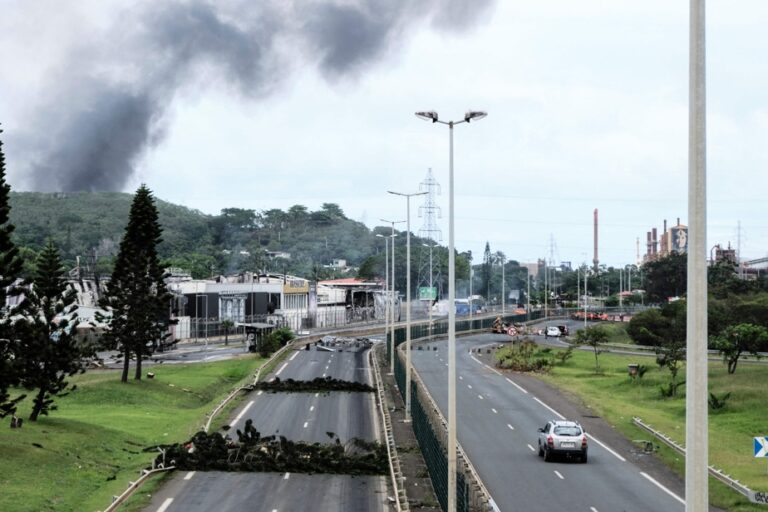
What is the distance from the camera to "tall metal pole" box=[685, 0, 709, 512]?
37.6ft

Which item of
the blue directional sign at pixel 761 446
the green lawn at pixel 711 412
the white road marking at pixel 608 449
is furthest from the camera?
the white road marking at pixel 608 449

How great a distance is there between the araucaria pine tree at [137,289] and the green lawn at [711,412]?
3046 cm

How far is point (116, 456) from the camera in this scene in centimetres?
4303

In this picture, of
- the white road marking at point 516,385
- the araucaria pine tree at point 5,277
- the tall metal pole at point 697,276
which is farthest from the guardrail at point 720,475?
the araucaria pine tree at point 5,277

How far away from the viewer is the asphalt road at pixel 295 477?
30.5m

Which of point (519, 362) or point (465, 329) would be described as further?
point (465, 329)

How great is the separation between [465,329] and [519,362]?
4939cm

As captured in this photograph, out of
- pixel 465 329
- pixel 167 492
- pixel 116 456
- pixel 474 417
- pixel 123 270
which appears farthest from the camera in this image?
pixel 465 329

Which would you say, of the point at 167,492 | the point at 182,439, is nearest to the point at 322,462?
the point at 167,492

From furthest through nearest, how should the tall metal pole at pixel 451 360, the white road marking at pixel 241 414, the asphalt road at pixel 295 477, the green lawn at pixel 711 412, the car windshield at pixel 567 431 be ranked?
the white road marking at pixel 241 414 → the car windshield at pixel 567 431 → the green lawn at pixel 711 412 → the asphalt road at pixel 295 477 → the tall metal pole at pixel 451 360

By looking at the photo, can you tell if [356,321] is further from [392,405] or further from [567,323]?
[392,405]

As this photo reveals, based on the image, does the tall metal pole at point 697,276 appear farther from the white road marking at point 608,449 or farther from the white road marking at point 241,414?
the white road marking at point 241,414

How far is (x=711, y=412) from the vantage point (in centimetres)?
5303

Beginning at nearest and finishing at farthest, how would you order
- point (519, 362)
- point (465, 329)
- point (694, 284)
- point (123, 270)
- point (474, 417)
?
point (694, 284) → point (474, 417) → point (123, 270) → point (519, 362) → point (465, 329)
